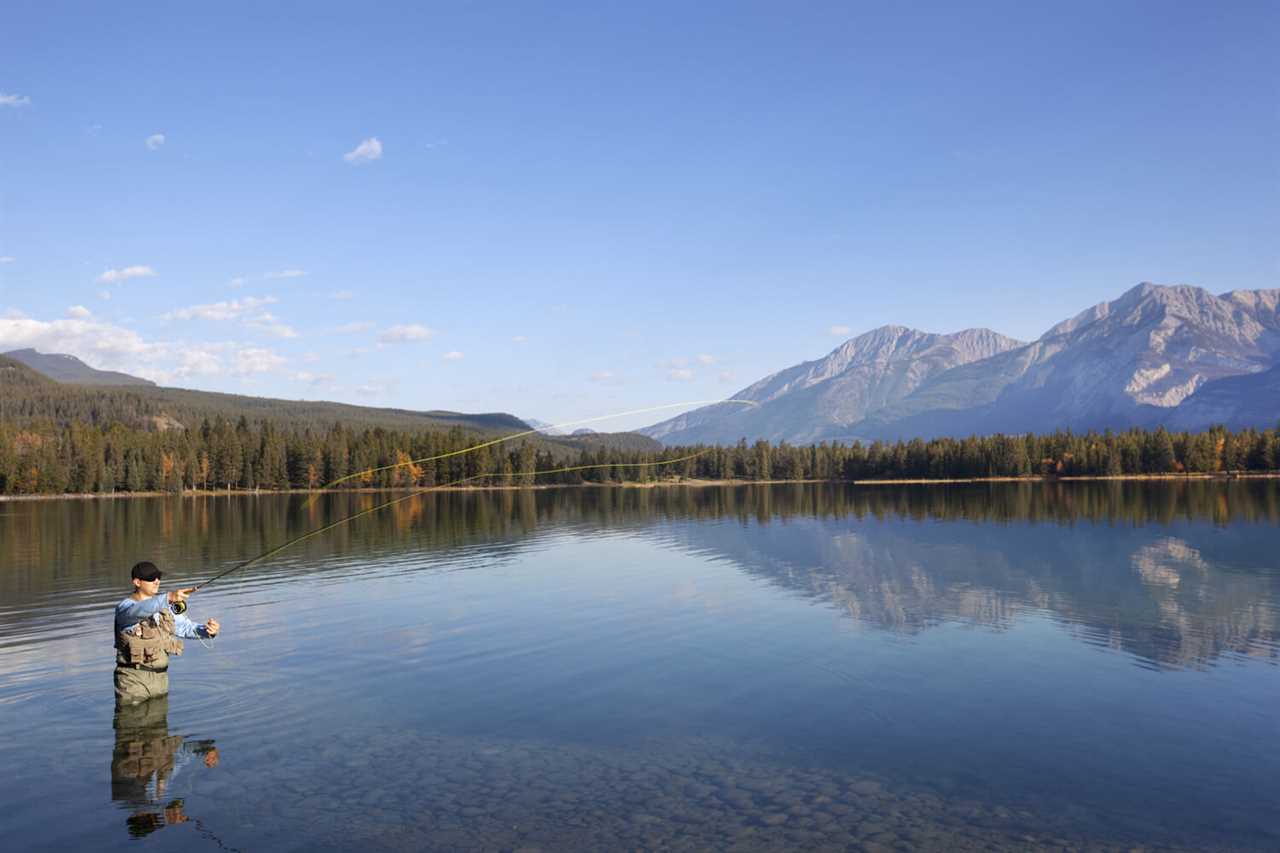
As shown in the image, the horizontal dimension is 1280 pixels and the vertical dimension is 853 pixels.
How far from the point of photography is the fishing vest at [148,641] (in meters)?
16.1

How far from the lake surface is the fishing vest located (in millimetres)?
1473

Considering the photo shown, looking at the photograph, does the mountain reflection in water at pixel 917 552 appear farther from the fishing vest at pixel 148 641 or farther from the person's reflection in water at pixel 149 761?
the fishing vest at pixel 148 641

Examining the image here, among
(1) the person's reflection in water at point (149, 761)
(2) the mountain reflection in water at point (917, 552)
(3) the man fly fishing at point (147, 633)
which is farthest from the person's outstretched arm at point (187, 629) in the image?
(2) the mountain reflection in water at point (917, 552)

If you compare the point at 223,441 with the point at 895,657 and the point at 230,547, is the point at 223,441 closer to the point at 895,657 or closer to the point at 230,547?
the point at 230,547

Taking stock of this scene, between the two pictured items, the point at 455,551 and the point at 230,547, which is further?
the point at 230,547

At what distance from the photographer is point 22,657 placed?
2347 cm

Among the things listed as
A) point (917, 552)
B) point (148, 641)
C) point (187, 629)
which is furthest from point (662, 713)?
point (917, 552)

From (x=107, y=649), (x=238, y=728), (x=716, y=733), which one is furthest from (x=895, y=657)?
(x=107, y=649)

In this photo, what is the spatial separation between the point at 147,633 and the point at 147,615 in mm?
437

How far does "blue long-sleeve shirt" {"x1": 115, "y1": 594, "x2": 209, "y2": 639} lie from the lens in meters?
16.0

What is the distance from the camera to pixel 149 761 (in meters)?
15.1

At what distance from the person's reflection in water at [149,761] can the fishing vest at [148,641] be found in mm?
1198

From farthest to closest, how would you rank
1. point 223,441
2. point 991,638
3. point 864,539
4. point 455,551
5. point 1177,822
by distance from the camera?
point 223,441 → point 864,539 → point 455,551 → point 991,638 → point 1177,822

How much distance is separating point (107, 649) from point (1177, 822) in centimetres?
2650
